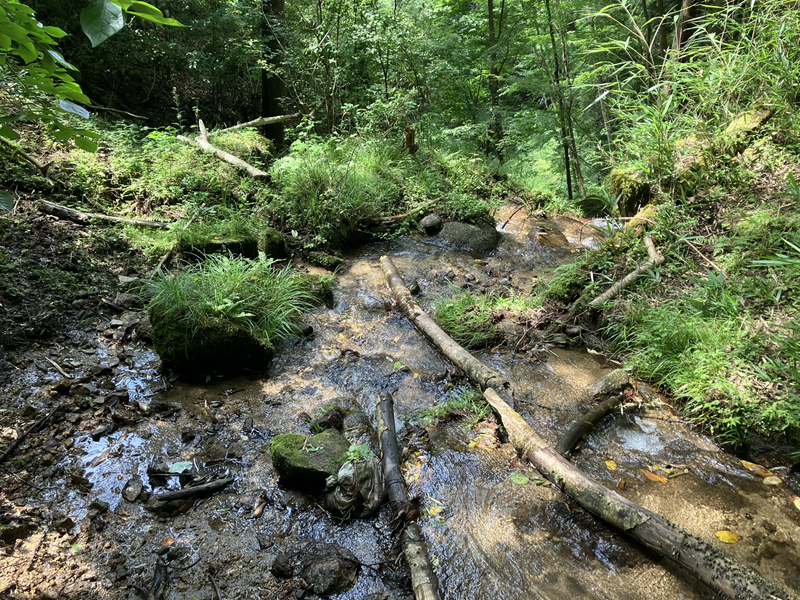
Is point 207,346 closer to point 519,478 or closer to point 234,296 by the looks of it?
point 234,296

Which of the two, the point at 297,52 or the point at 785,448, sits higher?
the point at 297,52

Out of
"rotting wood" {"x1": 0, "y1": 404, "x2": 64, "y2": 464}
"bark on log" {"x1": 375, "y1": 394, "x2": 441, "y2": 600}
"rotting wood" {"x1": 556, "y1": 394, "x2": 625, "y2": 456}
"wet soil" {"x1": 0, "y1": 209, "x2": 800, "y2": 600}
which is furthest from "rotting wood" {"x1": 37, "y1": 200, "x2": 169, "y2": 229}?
"rotting wood" {"x1": 556, "y1": 394, "x2": 625, "y2": 456}

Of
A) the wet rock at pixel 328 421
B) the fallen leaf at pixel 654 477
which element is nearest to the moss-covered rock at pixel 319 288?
the wet rock at pixel 328 421

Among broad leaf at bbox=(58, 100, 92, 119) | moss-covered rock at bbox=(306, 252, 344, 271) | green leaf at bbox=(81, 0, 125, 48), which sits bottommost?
moss-covered rock at bbox=(306, 252, 344, 271)

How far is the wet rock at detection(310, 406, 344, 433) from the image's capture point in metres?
3.40

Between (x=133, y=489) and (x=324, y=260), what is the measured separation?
4.10 m

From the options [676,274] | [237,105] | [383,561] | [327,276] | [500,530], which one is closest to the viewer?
[383,561]

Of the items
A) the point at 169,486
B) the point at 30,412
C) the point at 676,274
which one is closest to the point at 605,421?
the point at 676,274

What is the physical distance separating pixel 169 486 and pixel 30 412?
1254mm

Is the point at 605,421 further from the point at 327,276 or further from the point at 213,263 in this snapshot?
the point at 213,263

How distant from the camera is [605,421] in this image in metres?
3.64

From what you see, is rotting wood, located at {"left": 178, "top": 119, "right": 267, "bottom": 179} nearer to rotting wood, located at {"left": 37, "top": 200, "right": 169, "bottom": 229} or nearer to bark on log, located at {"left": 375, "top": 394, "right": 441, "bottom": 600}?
rotting wood, located at {"left": 37, "top": 200, "right": 169, "bottom": 229}

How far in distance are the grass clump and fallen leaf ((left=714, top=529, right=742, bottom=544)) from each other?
12.5ft

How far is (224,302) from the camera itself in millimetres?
4273
